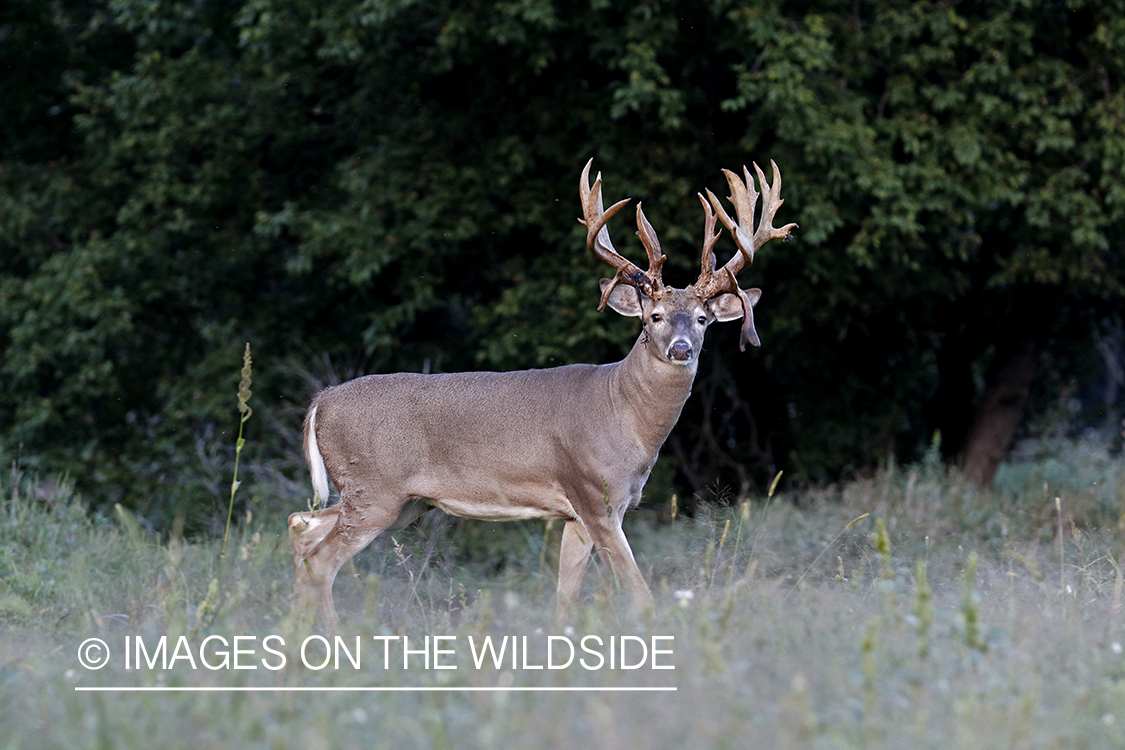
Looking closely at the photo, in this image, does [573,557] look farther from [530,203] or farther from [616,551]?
[530,203]

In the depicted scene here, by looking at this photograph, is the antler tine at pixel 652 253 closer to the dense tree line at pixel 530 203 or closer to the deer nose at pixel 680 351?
the deer nose at pixel 680 351

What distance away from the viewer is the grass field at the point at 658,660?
3031mm

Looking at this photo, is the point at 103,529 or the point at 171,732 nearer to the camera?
the point at 171,732

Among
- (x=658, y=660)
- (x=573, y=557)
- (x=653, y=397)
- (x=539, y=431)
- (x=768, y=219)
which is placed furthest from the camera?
(x=768, y=219)

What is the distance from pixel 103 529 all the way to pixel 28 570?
4.71 feet

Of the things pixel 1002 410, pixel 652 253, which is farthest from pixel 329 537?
pixel 1002 410

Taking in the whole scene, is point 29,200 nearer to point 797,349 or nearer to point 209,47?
point 209,47

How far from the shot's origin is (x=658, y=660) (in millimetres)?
3793

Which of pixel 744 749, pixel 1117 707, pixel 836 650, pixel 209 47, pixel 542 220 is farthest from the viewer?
pixel 209 47

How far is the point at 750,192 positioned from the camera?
20.7 ft

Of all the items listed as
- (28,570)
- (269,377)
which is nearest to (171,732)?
(28,570)

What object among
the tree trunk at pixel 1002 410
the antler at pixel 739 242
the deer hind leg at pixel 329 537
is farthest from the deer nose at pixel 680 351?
the tree trunk at pixel 1002 410

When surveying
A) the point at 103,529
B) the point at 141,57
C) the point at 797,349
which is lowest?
the point at 103,529

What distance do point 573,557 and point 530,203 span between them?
4.23 m
